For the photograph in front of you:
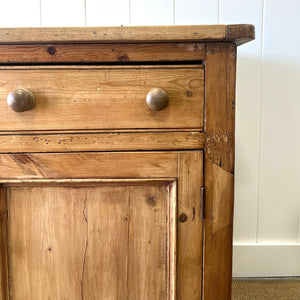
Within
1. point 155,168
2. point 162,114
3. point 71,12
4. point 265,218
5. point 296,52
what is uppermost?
point 71,12

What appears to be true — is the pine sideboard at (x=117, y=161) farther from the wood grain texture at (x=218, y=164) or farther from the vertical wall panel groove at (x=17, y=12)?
the vertical wall panel groove at (x=17, y=12)

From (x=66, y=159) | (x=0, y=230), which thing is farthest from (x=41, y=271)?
(x=66, y=159)

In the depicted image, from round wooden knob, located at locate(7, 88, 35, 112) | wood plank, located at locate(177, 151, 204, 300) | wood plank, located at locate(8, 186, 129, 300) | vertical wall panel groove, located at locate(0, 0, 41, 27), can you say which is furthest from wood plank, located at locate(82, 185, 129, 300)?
vertical wall panel groove, located at locate(0, 0, 41, 27)

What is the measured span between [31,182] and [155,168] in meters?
0.25

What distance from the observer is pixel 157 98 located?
650mm

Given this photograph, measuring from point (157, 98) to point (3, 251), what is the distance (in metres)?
0.45

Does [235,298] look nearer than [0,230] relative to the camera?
No

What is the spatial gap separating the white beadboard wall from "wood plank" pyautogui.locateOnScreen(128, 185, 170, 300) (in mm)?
578

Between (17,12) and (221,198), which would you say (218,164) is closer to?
(221,198)

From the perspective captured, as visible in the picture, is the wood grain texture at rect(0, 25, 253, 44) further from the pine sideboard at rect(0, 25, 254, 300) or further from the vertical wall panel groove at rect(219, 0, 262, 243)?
the vertical wall panel groove at rect(219, 0, 262, 243)

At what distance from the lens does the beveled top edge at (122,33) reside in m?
0.64

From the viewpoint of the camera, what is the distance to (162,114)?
68 cm

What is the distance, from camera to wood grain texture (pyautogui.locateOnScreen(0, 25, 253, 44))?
2.10ft

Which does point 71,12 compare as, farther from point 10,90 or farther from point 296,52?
point 296,52
